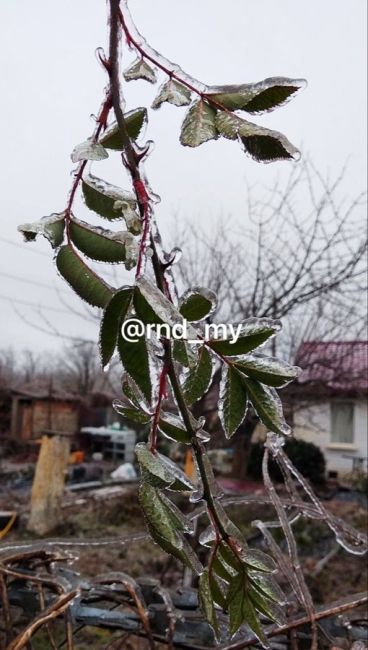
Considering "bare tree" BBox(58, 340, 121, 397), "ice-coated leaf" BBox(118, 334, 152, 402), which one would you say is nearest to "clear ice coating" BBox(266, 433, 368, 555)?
"ice-coated leaf" BBox(118, 334, 152, 402)

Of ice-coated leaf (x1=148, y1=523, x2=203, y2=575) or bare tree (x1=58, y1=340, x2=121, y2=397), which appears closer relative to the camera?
ice-coated leaf (x1=148, y1=523, x2=203, y2=575)

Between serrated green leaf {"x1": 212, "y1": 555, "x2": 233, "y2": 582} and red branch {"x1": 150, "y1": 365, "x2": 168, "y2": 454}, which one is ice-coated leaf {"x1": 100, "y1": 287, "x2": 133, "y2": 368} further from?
serrated green leaf {"x1": 212, "y1": 555, "x2": 233, "y2": 582}

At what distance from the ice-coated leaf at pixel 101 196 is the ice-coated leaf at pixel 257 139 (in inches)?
1.9

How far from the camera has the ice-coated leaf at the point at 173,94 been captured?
25 cm

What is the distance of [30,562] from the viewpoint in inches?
25.2

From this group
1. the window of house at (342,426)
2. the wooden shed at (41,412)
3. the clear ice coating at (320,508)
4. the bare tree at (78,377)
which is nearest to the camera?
the clear ice coating at (320,508)

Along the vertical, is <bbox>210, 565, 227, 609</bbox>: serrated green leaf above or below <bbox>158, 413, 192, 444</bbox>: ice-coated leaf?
below

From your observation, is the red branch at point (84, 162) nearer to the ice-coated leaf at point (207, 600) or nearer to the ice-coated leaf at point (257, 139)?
the ice-coated leaf at point (257, 139)

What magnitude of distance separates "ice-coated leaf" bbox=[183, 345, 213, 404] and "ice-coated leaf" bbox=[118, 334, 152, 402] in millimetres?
53

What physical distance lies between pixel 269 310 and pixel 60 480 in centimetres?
228

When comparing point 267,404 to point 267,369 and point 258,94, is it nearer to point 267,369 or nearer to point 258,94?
point 267,369

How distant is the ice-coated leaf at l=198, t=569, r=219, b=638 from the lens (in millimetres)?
285

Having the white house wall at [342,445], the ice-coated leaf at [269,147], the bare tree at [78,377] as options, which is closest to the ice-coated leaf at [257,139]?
the ice-coated leaf at [269,147]

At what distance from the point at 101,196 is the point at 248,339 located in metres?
0.08
